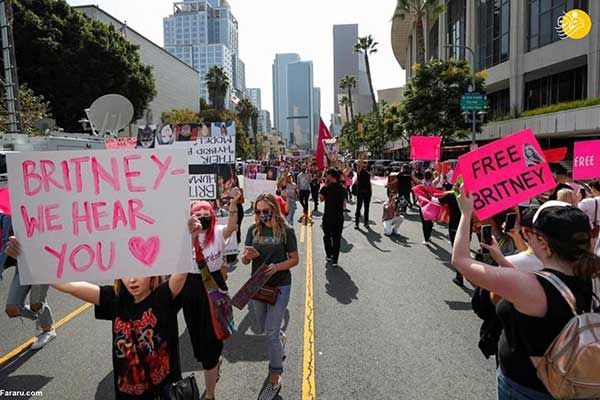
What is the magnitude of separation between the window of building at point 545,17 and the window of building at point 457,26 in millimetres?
10122

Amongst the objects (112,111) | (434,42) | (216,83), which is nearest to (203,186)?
(112,111)

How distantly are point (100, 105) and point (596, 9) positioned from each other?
88.1 ft

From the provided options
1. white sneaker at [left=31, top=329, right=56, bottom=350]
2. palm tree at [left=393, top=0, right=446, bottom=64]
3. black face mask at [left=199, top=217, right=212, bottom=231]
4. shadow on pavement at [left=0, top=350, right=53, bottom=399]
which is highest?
palm tree at [left=393, top=0, right=446, bottom=64]

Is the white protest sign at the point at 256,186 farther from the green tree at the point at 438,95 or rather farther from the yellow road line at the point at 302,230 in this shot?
the green tree at the point at 438,95

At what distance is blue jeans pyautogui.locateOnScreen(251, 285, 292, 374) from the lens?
402cm

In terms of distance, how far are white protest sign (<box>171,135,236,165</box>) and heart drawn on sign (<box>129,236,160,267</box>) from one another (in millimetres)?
4774

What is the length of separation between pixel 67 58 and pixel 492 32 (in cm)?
3271

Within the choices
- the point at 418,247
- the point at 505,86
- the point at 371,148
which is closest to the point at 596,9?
the point at 505,86

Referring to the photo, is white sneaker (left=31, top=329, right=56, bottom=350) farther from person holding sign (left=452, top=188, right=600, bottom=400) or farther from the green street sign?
the green street sign

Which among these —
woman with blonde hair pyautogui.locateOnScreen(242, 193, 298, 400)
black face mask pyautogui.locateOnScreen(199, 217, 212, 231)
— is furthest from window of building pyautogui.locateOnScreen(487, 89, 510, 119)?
black face mask pyautogui.locateOnScreen(199, 217, 212, 231)

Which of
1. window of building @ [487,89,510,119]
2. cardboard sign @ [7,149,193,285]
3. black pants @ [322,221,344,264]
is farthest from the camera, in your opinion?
window of building @ [487,89,510,119]

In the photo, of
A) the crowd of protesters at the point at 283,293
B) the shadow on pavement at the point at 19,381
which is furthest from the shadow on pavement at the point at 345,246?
the shadow on pavement at the point at 19,381

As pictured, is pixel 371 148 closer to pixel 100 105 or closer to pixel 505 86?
pixel 505 86

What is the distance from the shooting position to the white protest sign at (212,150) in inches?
293
